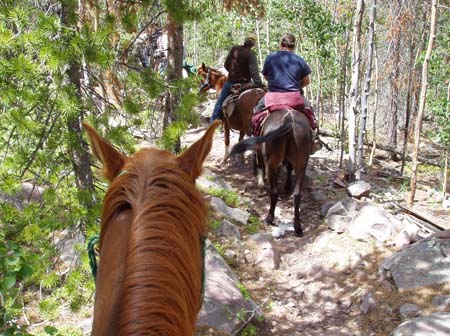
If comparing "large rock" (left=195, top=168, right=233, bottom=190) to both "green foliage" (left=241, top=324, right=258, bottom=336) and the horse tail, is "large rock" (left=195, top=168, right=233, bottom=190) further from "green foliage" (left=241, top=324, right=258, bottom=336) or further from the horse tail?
"green foliage" (left=241, top=324, right=258, bottom=336)

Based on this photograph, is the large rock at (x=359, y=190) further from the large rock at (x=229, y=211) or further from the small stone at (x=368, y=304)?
the small stone at (x=368, y=304)

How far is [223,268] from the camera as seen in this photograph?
535 cm

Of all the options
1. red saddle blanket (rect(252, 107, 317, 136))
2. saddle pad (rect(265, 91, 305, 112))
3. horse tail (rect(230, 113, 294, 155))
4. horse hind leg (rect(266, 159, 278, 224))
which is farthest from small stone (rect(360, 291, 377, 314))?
saddle pad (rect(265, 91, 305, 112))

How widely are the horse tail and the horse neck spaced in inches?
186

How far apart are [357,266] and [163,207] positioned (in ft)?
16.3

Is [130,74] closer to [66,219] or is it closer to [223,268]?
[66,219]

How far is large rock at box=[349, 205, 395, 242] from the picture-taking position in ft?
20.7

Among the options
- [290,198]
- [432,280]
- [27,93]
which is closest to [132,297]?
[27,93]

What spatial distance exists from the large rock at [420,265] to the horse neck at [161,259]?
13.8ft

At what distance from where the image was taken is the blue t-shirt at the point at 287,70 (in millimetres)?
7109

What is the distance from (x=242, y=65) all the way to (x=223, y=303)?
6.18m

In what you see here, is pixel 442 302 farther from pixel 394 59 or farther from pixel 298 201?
pixel 394 59

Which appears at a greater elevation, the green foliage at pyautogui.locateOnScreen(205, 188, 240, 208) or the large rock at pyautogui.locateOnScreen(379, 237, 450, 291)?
the large rock at pyautogui.locateOnScreen(379, 237, 450, 291)

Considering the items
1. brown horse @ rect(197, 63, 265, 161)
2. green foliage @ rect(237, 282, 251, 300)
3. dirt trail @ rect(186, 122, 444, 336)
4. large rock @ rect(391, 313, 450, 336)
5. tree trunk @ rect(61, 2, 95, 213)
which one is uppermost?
tree trunk @ rect(61, 2, 95, 213)
